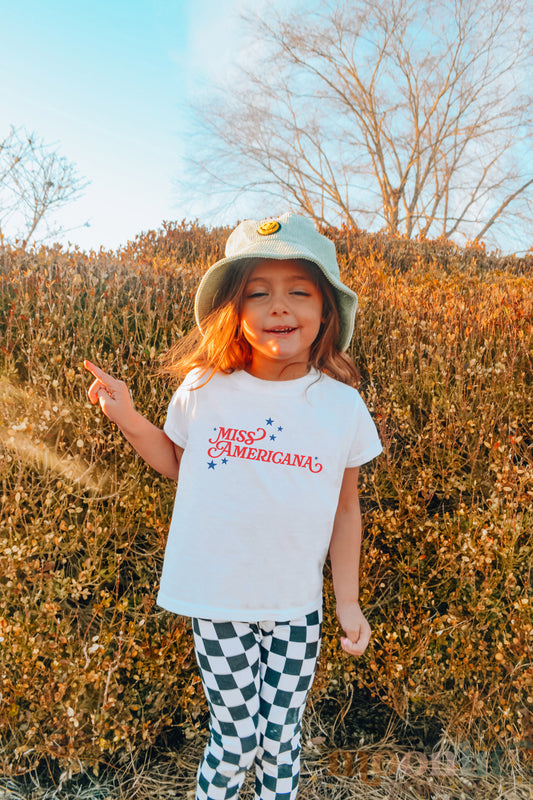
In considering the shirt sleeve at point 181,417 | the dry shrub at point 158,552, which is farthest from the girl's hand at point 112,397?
the dry shrub at point 158,552

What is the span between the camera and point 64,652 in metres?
2.29

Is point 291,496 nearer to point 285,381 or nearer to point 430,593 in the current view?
point 285,381

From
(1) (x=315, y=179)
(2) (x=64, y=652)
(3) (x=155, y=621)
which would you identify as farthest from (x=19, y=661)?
(1) (x=315, y=179)

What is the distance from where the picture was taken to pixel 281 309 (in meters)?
1.73

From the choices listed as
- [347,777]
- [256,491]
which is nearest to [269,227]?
[256,491]

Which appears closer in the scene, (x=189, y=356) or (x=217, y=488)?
(x=217, y=488)

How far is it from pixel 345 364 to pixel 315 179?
21.3m

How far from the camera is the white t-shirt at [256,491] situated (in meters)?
1.65

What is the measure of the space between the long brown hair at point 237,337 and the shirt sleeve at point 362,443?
0.21m

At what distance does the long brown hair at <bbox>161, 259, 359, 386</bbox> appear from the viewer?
183 cm

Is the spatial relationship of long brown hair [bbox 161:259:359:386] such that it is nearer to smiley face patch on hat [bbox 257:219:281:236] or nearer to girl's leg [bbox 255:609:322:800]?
smiley face patch on hat [bbox 257:219:281:236]

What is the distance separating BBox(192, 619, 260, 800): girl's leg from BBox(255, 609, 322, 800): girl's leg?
4 cm

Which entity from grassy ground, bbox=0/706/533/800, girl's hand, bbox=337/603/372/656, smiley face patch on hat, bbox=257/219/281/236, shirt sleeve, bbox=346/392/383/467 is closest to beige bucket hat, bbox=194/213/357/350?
smiley face patch on hat, bbox=257/219/281/236

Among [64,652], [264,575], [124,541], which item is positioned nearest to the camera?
[264,575]
